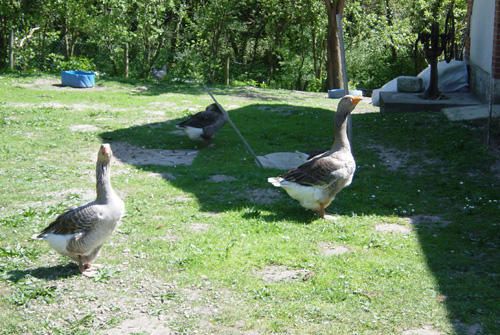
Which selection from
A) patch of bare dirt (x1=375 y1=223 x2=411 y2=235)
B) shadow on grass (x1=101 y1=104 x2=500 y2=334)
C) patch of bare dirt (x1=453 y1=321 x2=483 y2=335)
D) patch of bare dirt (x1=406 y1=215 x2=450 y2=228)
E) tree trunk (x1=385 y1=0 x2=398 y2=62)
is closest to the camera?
patch of bare dirt (x1=453 y1=321 x2=483 y2=335)

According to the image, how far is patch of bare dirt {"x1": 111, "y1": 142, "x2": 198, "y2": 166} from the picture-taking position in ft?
33.1

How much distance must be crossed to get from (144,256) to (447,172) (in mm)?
4758

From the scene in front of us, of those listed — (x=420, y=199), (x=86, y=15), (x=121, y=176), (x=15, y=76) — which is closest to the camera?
(x=420, y=199)

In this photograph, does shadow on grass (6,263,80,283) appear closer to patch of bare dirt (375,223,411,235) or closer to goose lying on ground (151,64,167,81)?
patch of bare dirt (375,223,411,235)

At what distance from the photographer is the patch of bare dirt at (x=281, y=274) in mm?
5657

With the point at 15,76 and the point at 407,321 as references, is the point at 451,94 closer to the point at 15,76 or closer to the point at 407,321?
the point at 407,321

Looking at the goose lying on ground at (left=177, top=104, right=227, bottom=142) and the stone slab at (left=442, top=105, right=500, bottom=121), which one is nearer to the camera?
the goose lying on ground at (left=177, top=104, right=227, bottom=142)

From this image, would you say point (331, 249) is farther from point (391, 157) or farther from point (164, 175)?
point (391, 157)

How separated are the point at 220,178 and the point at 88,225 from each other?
371 cm

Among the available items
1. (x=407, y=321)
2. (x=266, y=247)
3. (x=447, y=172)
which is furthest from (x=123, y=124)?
(x=407, y=321)

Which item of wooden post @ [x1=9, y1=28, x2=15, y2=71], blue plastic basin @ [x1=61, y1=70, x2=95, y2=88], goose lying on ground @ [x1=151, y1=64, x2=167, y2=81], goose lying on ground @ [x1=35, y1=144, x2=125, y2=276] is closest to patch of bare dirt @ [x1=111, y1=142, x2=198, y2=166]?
goose lying on ground @ [x1=35, y1=144, x2=125, y2=276]

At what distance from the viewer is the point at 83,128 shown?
484 inches

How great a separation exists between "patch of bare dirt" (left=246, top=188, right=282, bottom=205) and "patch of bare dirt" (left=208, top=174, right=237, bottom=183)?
0.64 metres

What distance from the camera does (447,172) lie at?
9133mm
